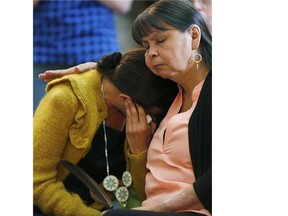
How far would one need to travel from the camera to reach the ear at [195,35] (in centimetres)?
139

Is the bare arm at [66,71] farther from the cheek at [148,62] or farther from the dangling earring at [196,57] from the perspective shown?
the dangling earring at [196,57]

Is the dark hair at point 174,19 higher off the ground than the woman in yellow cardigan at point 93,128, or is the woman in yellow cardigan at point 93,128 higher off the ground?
the dark hair at point 174,19

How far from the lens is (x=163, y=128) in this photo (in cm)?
143

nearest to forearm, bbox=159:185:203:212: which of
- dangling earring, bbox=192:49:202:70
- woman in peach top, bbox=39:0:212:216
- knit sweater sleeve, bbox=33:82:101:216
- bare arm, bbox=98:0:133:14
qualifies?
woman in peach top, bbox=39:0:212:216

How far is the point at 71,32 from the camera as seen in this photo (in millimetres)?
1484

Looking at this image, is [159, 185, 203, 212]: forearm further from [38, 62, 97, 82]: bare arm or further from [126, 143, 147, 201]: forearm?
[38, 62, 97, 82]: bare arm

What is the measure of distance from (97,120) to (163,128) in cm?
15

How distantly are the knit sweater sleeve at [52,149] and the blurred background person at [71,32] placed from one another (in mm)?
45

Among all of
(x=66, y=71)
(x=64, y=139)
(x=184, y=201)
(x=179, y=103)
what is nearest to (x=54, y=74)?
(x=66, y=71)

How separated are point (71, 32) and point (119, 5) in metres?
0.13

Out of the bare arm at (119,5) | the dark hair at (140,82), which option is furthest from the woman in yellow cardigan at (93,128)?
the bare arm at (119,5)
